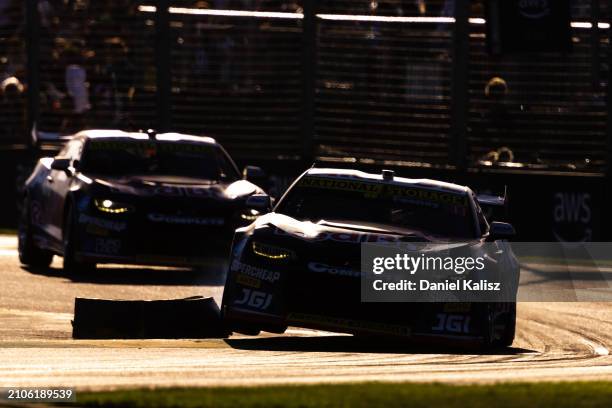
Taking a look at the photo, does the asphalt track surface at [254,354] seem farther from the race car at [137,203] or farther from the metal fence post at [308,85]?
the metal fence post at [308,85]

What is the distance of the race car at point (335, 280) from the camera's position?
39.5 ft

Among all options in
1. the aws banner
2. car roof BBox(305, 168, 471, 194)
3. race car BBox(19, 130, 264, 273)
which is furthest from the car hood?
the aws banner

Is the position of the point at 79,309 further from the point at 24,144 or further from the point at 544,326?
the point at 24,144

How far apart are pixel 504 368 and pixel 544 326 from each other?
4389 millimetres

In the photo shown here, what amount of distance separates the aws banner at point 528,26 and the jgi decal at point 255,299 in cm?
1144

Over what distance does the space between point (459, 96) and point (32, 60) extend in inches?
271

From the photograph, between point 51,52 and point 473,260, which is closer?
point 473,260

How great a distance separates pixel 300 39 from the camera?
25.2m

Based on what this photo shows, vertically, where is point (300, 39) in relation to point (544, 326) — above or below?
above

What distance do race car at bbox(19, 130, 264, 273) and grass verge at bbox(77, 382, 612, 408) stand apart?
8419 mm

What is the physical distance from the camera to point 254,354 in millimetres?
11305

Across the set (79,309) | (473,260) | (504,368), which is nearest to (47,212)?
(79,309)

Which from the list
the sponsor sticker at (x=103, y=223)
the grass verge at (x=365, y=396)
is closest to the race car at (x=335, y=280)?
the grass verge at (x=365, y=396)

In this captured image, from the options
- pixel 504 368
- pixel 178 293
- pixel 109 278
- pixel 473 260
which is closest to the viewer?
pixel 504 368
